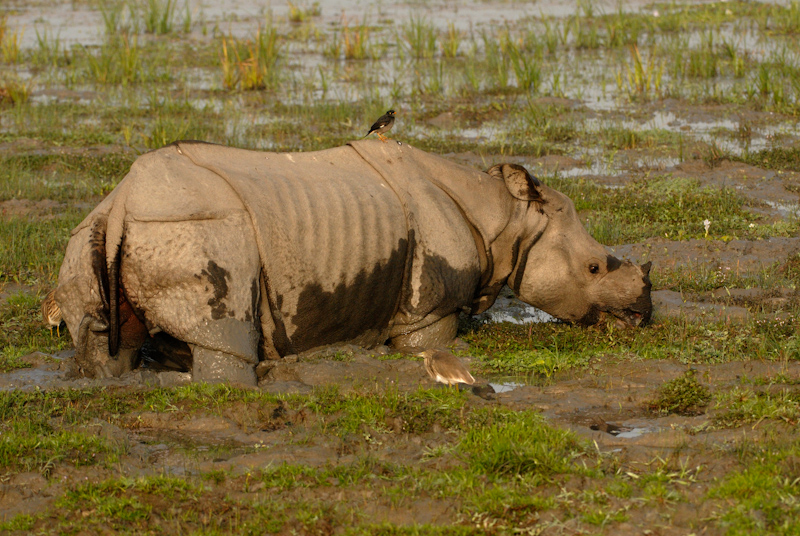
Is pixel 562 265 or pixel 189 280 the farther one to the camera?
pixel 562 265

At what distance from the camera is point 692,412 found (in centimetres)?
552

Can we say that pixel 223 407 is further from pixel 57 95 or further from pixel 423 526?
pixel 57 95

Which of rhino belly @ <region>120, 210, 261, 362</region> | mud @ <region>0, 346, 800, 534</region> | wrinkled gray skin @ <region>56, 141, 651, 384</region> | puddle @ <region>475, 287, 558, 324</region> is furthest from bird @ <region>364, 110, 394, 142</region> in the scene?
rhino belly @ <region>120, 210, 261, 362</region>

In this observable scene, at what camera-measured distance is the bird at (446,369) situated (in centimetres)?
579

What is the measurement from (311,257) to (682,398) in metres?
2.24

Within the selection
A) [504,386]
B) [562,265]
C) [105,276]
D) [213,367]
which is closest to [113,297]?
[105,276]

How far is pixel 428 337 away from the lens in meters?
6.79

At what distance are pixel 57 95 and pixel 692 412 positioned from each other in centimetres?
1256

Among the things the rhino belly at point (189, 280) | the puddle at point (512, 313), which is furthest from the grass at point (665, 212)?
the rhino belly at point (189, 280)

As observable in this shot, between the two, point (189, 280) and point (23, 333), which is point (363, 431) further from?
point (23, 333)

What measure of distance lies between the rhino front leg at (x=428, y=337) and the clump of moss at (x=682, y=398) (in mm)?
1599

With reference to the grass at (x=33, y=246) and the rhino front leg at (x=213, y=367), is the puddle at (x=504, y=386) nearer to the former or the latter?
the rhino front leg at (x=213, y=367)

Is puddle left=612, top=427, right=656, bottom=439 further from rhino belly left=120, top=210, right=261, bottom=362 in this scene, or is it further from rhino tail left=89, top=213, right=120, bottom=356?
rhino tail left=89, top=213, right=120, bottom=356

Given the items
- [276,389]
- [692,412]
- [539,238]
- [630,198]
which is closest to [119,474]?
[276,389]
